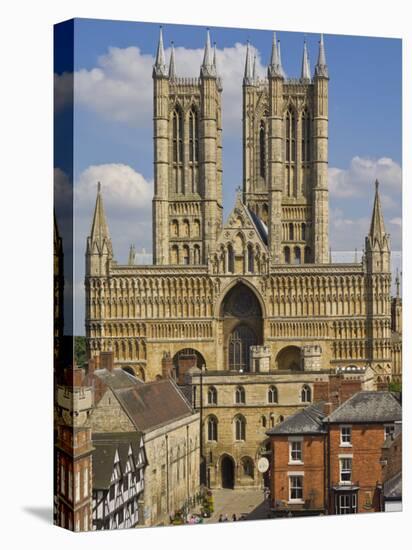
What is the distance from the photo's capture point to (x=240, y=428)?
45.4 meters

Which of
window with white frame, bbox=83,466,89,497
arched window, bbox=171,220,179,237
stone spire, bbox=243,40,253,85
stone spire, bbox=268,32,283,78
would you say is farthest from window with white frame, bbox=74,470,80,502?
arched window, bbox=171,220,179,237

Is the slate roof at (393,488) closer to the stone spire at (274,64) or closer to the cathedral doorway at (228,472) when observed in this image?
the cathedral doorway at (228,472)

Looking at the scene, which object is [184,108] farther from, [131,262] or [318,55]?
[318,55]

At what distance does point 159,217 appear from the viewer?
54.4 m

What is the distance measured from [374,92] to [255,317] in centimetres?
1476

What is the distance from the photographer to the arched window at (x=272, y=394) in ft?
146

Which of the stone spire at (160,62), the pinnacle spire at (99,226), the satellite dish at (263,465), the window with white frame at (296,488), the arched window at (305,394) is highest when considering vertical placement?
the stone spire at (160,62)

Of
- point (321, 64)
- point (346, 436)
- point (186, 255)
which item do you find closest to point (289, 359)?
point (186, 255)

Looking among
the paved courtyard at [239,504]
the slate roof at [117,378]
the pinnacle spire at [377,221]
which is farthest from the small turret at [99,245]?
the pinnacle spire at [377,221]

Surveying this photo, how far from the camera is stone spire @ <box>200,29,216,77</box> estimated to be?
131 ft

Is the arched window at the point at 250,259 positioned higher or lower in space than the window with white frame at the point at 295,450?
higher

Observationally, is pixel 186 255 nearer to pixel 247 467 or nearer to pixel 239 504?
pixel 247 467

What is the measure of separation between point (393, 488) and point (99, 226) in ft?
31.8

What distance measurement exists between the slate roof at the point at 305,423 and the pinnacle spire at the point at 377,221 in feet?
16.4
